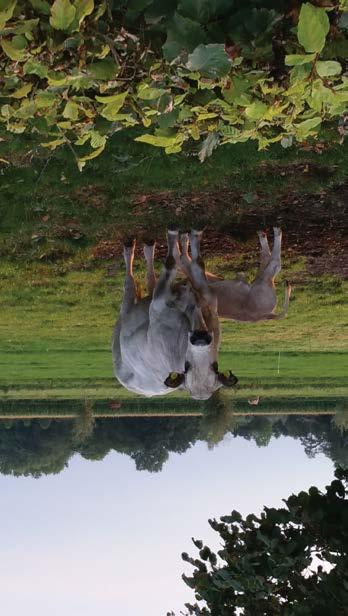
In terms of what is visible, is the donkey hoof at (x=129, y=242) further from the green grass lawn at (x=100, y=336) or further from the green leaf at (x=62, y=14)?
the green leaf at (x=62, y=14)

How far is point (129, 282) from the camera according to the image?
906cm

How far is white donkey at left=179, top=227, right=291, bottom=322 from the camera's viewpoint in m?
8.73

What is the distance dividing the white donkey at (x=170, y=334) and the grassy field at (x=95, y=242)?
0.87m

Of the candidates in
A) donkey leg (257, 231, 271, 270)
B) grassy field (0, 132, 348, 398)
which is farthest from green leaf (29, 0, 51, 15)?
donkey leg (257, 231, 271, 270)

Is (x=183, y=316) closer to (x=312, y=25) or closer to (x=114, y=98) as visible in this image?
(x=114, y=98)

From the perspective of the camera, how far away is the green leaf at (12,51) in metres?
4.27

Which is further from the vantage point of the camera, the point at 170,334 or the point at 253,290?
the point at 253,290

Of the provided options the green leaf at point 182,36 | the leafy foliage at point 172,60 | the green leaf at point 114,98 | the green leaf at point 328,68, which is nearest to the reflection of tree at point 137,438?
the leafy foliage at point 172,60

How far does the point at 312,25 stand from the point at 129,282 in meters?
5.60

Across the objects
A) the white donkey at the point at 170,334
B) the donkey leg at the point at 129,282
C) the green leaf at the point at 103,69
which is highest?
the green leaf at the point at 103,69

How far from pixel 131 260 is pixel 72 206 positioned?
120cm

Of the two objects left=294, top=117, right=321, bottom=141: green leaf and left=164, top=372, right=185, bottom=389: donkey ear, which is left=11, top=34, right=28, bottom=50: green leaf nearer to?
left=294, top=117, right=321, bottom=141: green leaf

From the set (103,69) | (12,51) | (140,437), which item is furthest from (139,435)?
(12,51)

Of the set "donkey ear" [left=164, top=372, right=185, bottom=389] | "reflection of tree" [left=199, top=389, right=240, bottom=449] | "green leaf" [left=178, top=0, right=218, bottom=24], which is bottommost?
"reflection of tree" [left=199, top=389, right=240, bottom=449]
